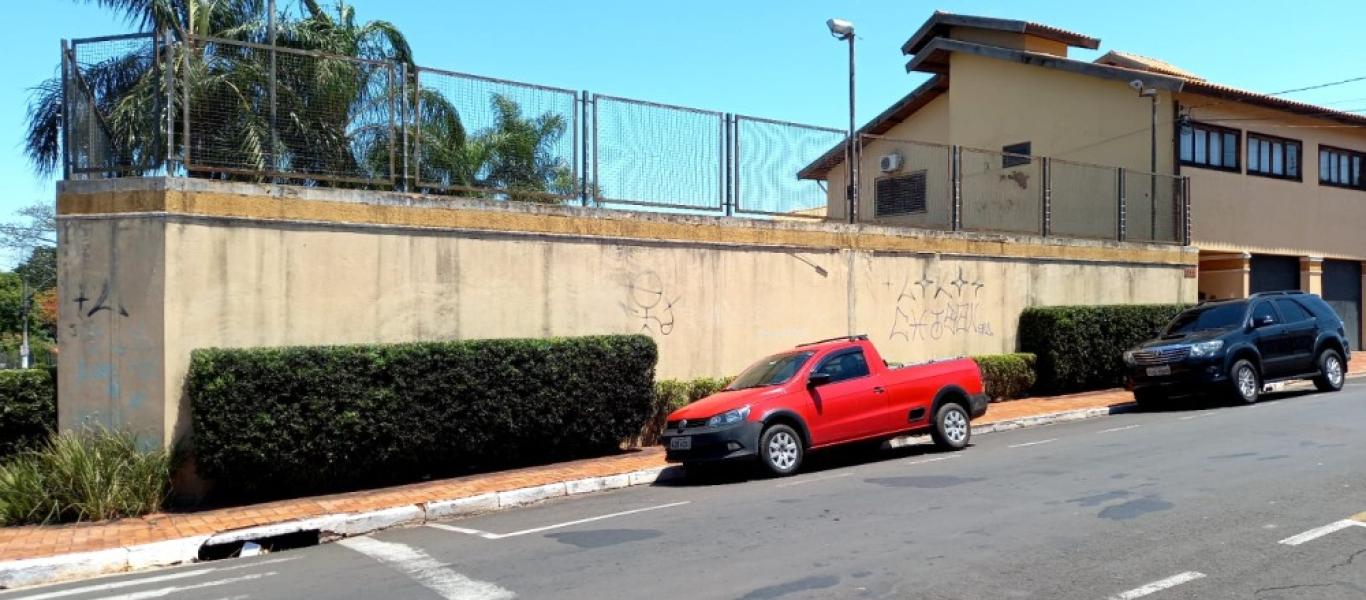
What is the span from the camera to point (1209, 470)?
10.1 meters

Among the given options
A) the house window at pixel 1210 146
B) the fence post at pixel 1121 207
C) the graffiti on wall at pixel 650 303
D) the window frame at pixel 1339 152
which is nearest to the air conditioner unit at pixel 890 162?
the fence post at pixel 1121 207

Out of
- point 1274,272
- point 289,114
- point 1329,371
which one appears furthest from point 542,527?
point 1274,272

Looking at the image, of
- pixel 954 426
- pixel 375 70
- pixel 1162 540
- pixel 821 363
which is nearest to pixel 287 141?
pixel 375 70

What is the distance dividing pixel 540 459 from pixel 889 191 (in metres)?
9.74

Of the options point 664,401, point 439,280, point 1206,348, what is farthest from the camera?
point 1206,348

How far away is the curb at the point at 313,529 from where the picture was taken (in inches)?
329

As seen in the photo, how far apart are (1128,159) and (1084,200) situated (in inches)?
99.5

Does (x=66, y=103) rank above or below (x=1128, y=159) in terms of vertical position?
below

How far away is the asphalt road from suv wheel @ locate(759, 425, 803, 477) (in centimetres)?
35

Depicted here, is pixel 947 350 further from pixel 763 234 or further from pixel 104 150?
pixel 104 150

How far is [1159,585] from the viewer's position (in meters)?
6.11

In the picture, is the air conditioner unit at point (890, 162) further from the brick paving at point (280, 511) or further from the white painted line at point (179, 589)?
the white painted line at point (179, 589)

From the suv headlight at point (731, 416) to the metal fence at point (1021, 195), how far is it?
8.59m

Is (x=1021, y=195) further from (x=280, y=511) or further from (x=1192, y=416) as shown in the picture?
(x=280, y=511)
